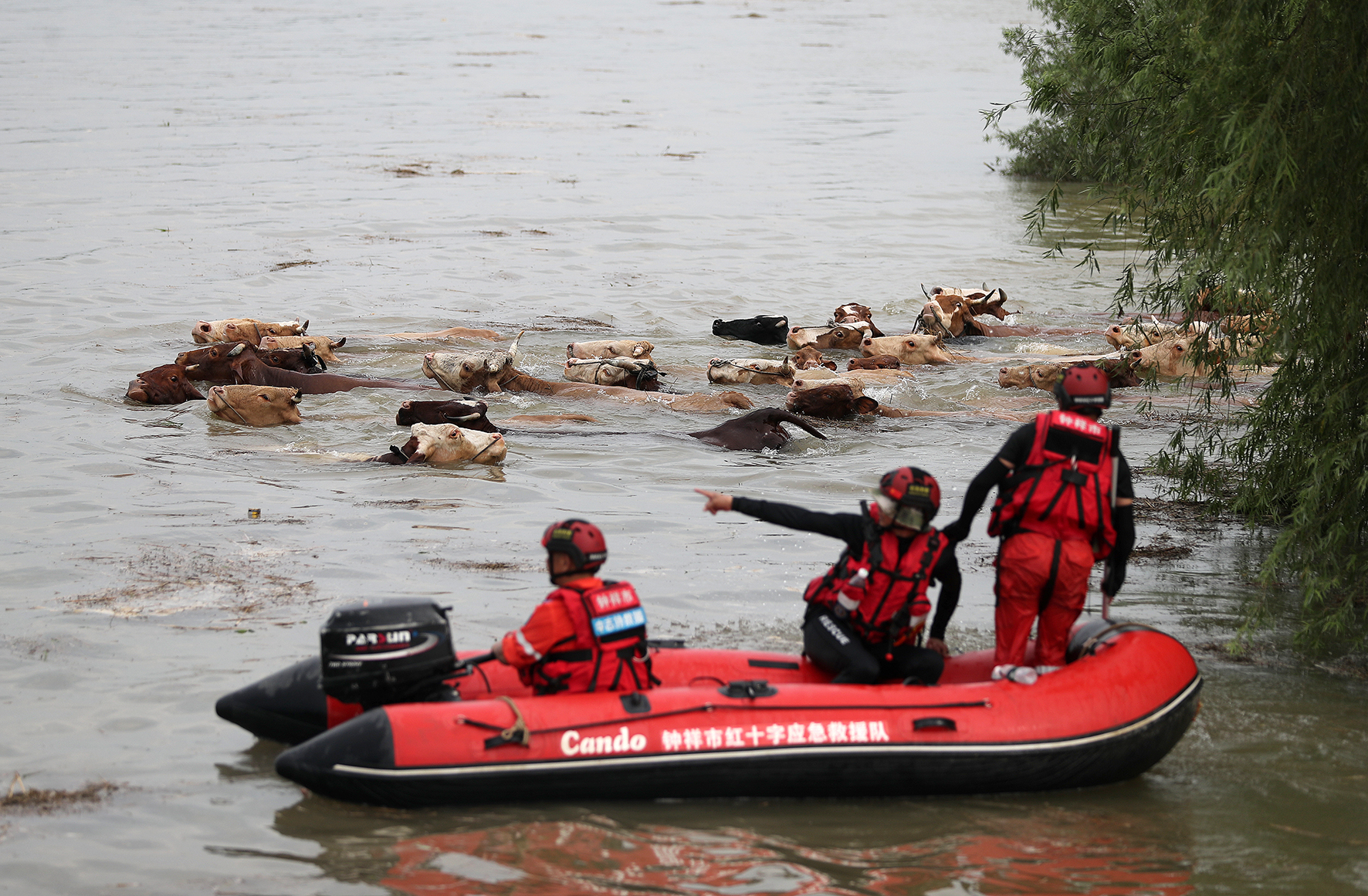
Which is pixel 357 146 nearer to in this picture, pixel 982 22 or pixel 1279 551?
pixel 1279 551

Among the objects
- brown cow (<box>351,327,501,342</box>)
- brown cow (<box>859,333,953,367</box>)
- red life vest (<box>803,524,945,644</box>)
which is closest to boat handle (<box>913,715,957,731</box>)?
red life vest (<box>803,524,945,644</box>)

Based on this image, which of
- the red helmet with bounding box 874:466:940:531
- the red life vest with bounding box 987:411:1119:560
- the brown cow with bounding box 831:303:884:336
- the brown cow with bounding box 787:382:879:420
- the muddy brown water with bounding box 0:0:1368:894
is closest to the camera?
the muddy brown water with bounding box 0:0:1368:894

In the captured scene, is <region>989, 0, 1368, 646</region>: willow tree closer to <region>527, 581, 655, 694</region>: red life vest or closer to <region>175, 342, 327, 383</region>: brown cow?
<region>527, 581, 655, 694</region>: red life vest

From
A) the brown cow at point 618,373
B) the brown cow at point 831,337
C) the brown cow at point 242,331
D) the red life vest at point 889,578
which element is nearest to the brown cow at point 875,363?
the brown cow at point 831,337

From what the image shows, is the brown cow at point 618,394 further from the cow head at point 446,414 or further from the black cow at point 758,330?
the black cow at point 758,330

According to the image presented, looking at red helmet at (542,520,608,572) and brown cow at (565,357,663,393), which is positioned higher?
brown cow at (565,357,663,393)

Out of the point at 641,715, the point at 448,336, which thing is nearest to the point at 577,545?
the point at 641,715

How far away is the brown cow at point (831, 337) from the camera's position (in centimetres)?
1551

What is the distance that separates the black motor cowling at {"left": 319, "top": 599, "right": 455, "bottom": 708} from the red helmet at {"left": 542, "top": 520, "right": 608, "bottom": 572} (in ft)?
2.30

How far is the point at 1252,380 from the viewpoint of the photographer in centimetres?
1396

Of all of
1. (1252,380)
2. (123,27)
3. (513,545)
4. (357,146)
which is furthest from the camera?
(123,27)

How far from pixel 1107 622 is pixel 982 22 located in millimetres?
66510

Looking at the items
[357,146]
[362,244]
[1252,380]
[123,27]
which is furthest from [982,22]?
[1252,380]

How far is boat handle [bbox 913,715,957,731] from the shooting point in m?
6.25
